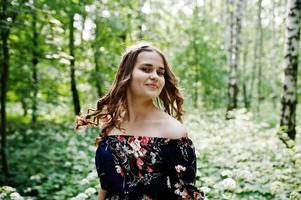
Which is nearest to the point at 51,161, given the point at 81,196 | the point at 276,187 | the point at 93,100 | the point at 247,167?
the point at 247,167

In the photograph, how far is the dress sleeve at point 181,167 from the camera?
235cm

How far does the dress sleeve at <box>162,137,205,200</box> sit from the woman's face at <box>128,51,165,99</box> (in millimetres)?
351

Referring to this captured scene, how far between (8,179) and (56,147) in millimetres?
2288

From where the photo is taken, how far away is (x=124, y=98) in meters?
2.76

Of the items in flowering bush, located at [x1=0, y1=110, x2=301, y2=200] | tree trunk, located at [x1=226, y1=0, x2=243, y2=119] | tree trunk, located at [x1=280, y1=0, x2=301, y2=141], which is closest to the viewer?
flowering bush, located at [x1=0, y1=110, x2=301, y2=200]

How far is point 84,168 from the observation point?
728 cm

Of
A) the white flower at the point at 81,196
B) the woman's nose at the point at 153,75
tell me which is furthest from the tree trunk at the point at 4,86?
the woman's nose at the point at 153,75

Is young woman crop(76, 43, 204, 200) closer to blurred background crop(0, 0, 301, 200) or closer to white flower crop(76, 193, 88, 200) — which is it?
blurred background crop(0, 0, 301, 200)

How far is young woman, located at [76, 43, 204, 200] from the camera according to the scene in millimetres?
2385

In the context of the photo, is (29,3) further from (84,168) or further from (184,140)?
(184,140)

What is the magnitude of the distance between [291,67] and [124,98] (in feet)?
19.1

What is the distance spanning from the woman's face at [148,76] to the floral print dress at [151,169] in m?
0.28

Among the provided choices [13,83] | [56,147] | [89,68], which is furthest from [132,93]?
[89,68]

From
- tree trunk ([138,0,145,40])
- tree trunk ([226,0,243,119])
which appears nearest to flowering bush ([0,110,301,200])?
tree trunk ([138,0,145,40])
